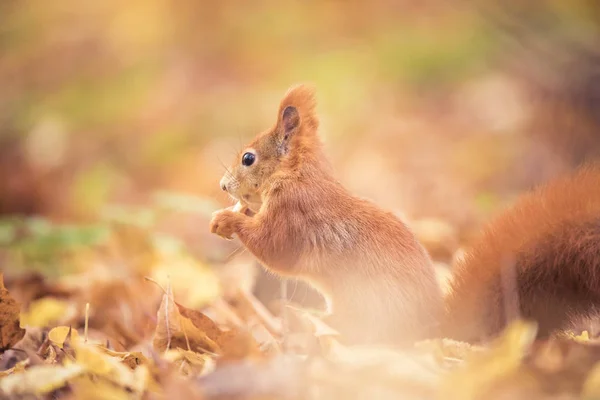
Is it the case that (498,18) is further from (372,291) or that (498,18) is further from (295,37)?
(372,291)

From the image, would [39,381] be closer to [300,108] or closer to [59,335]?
[59,335]

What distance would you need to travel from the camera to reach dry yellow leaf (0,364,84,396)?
1424 millimetres

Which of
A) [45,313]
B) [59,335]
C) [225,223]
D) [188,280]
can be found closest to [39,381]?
[59,335]

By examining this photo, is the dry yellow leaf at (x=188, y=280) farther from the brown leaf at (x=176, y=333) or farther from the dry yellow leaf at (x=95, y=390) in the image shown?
the dry yellow leaf at (x=95, y=390)

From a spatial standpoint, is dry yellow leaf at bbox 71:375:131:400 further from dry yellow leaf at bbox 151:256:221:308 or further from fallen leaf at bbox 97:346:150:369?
dry yellow leaf at bbox 151:256:221:308

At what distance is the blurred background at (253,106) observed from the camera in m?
4.35

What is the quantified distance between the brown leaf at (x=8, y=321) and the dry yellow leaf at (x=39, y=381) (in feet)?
1.48

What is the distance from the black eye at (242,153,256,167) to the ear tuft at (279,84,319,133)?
0.14 metres

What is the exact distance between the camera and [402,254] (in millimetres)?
1916

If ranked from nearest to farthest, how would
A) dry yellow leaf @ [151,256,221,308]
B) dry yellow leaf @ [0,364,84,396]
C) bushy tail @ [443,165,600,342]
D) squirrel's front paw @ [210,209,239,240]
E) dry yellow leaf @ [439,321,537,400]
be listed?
dry yellow leaf @ [439,321,537,400] < dry yellow leaf @ [0,364,84,396] < bushy tail @ [443,165,600,342] < squirrel's front paw @ [210,209,239,240] < dry yellow leaf @ [151,256,221,308]

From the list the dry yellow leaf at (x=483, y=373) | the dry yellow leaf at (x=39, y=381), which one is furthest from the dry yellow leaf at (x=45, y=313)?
the dry yellow leaf at (x=483, y=373)

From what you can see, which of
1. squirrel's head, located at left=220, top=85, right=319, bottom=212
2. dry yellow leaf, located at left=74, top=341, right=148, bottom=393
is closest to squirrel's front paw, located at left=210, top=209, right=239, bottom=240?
squirrel's head, located at left=220, top=85, right=319, bottom=212

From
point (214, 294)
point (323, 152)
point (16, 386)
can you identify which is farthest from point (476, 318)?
point (214, 294)

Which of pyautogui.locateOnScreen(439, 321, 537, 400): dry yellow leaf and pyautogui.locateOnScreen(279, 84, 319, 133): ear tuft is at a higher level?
pyautogui.locateOnScreen(279, 84, 319, 133): ear tuft
